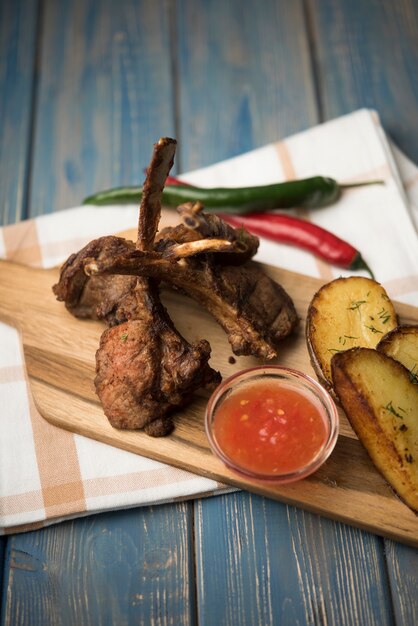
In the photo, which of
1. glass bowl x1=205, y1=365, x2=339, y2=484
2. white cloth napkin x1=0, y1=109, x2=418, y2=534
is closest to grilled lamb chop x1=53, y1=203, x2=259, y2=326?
white cloth napkin x1=0, y1=109, x2=418, y2=534

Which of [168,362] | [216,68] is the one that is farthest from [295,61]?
[168,362]

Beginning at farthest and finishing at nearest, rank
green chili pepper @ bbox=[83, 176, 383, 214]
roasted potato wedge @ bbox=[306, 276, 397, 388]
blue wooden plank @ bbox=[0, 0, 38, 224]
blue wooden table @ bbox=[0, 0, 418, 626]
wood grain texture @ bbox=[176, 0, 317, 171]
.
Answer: wood grain texture @ bbox=[176, 0, 317, 171] < blue wooden table @ bbox=[0, 0, 418, 626] < blue wooden plank @ bbox=[0, 0, 38, 224] < green chili pepper @ bbox=[83, 176, 383, 214] < roasted potato wedge @ bbox=[306, 276, 397, 388]

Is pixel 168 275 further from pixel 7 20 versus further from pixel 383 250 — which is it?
pixel 7 20

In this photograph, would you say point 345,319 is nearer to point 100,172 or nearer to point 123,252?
point 123,252

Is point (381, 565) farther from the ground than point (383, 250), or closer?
closer

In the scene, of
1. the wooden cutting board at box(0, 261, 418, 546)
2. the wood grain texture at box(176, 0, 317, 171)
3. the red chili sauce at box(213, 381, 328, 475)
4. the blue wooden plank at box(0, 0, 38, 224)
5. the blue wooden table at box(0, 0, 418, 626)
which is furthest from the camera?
the wood grain texture at box(176, 0, 317, 171)

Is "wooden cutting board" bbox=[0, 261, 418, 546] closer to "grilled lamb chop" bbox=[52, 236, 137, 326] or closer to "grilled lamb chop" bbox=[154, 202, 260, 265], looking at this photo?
"grilled lamb chop" bbox=[52, 236, 137, 326]
